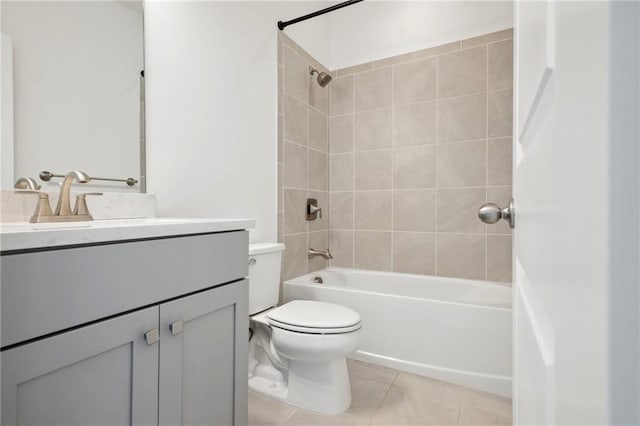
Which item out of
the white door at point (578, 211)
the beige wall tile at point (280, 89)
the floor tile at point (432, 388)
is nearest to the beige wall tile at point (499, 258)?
the floor tile at point (432, 388)

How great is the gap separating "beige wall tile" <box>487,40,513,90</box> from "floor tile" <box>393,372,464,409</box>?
1.84 m

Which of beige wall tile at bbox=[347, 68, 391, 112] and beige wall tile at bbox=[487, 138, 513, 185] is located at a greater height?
beige wall tile at bbox=[347, 68, 391, 112]

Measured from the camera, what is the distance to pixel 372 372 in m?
1.92

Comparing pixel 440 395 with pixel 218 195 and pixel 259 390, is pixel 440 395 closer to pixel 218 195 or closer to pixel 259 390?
pixel 259 390

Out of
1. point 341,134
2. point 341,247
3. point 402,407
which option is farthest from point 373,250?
point 402,407

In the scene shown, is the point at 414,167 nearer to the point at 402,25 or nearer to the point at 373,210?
the point at 373,210

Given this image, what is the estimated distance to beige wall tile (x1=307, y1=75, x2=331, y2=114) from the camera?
2.51m

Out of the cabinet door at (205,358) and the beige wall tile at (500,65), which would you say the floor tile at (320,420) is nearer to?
the cabinet door at (205,358)

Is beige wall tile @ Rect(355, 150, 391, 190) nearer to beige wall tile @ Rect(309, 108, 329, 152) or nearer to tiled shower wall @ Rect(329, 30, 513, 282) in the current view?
tiled shower wall @ Rect(329, 30, 513, 282)

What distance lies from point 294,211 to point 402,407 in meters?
1.29

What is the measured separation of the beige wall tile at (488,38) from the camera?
218cm

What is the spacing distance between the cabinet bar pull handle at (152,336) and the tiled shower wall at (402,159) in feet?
4.29

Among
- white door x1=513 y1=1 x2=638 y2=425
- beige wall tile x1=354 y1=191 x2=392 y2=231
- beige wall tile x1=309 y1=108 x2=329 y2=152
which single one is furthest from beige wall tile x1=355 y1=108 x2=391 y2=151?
white door x1=513 y1=1 x2=638 y2=425

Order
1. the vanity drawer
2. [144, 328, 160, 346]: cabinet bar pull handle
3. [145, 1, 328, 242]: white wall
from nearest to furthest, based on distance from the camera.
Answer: the vanity drawer
[144, 328, 160, 346]: cabinet bar pull handle
[145, 1, 328, 242]: white wall
